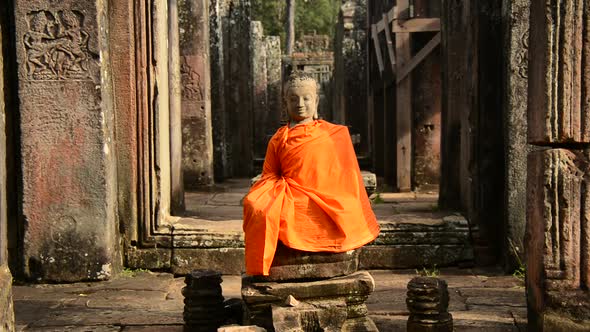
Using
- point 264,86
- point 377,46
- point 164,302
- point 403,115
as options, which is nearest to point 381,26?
point 377,46

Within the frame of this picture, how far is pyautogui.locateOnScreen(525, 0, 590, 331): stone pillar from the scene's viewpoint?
4254 millimetres

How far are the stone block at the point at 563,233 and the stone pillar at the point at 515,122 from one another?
2.36 metres

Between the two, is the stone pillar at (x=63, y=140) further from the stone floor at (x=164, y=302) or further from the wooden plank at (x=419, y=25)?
the wooden plank at (x=419, y=25)

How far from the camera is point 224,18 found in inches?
587

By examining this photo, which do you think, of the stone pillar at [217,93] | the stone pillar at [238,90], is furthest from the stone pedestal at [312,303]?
the stone pillar at [238,90]

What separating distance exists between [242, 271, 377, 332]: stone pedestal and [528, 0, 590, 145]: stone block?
4.61ft

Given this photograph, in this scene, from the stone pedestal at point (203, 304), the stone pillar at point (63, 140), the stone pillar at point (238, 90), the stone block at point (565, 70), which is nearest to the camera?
the stone block at point (565, 70)

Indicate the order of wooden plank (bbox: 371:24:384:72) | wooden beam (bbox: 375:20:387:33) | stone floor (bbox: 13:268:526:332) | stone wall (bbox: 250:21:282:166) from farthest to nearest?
stone wall (bbox: 250:21:282:166) → wooden plank (bbox: 371:24:384:72) → wooden beam (bbox: 375:20:387:33) → stone floor (bbox: 13:268:526:332)

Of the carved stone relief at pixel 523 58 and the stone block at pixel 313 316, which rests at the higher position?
the carved stone relief at pixel 523 58

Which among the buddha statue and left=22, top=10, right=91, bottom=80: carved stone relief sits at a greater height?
left=22, top=10, right=91, bottom=80: carved stone relief

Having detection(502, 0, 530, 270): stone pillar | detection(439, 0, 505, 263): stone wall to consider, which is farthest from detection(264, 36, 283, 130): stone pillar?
detection(502, 0, 530, 270): stone pillar

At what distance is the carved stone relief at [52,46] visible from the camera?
643 cm

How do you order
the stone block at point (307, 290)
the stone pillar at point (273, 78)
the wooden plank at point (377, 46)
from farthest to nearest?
the stone pillar at point (273, 78), the wooden plank at point (377, 46), the stone block at point (307, 290)

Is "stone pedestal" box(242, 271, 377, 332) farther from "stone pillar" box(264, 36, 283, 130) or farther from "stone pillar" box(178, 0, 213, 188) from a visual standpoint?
"stone pillar" box(264, 36, 283, 130)
